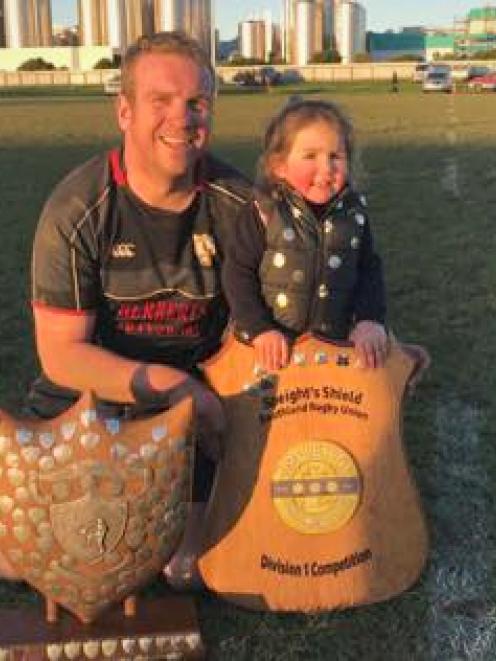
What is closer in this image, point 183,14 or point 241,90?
point 241,90

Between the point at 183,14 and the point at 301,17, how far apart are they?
26826mm

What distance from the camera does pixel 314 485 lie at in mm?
2814

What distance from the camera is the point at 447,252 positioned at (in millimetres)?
7855

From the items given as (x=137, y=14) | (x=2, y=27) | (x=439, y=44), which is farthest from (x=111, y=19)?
(x=439, y=44)

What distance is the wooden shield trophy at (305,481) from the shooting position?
2.83 meters

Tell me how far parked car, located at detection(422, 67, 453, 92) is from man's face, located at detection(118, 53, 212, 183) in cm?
4512

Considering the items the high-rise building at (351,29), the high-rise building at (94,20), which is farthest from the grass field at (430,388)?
the high-rise building at (351,29)

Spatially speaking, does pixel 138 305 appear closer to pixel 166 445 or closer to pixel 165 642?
pixel 166 445

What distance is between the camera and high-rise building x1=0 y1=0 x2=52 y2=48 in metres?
105

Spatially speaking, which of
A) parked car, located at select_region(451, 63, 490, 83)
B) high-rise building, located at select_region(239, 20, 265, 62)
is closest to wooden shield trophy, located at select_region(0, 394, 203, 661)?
parked car, located at select_region(451, 63, 490, 83)

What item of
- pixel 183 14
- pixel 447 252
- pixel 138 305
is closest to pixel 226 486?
pixel 138 305

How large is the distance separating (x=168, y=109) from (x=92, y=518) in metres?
1.10

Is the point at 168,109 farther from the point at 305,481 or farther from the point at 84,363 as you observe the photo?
the point at 305,481

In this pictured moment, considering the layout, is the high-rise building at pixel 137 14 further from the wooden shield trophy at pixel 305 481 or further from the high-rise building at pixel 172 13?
the wooden shield trophy at pixel 305 481
